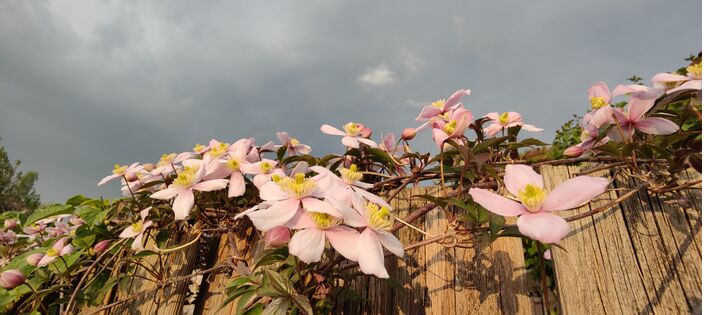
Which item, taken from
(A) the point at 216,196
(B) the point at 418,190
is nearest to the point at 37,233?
(A) the point at 216,196

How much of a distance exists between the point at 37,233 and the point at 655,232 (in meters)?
2.92

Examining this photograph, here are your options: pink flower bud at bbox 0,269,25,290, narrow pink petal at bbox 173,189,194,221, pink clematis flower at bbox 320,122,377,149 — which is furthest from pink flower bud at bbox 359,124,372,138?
pink flower bud at bbox 0,269,25,290

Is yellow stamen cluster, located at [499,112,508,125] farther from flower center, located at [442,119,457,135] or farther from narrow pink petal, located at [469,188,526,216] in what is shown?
narrow pink petal, located at [469,188,526,216]

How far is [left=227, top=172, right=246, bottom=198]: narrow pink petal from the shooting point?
1267 millimetres

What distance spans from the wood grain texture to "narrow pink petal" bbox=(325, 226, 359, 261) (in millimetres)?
653

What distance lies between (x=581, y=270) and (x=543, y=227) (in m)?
0.57

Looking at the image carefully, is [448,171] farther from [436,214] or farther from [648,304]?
[648,304]

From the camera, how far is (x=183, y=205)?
3.69 ft

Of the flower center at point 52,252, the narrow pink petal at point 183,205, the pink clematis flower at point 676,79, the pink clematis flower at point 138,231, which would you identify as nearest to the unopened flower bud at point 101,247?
the flower center at point 52,252

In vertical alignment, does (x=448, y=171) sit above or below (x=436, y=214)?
above

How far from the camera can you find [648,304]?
100cm

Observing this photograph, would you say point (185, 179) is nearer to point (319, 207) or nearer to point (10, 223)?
point (319, 207)

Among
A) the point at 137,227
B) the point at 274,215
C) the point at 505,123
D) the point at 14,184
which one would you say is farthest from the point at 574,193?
the point at 14,184

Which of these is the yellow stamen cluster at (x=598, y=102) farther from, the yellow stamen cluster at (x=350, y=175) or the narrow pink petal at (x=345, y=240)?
the narrow pink petal at (x=345, y=240)
